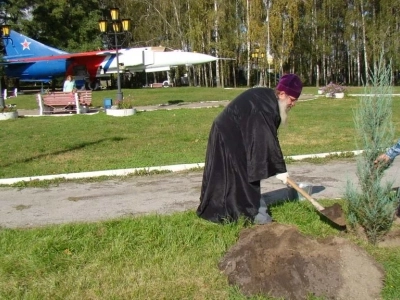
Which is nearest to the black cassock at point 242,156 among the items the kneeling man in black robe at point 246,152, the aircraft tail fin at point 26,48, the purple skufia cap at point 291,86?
the kneeling man in black robe at point 246,152

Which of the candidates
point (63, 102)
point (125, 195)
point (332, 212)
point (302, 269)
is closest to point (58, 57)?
point (63, 102)

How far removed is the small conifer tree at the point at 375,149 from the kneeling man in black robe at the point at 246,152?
608 mm

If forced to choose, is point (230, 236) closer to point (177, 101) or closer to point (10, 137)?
point (10, 137)

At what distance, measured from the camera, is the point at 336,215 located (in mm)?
4453

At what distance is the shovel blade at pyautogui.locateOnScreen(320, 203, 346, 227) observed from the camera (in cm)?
443

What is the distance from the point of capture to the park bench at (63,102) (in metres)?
17.0

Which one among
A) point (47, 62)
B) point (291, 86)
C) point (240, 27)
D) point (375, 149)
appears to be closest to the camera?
point (375, 149)

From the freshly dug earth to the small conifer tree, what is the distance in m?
0.62

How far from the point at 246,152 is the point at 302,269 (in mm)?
1326

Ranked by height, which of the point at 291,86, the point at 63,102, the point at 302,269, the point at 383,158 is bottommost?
the point at 302,269

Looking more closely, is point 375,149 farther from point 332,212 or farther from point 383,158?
point 332,212

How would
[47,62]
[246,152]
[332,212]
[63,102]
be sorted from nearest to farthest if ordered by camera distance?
[246,152] → [332,212] → [63,102] → [47,62]

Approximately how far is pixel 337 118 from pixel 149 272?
1170 centimetres

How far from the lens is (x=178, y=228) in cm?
462
